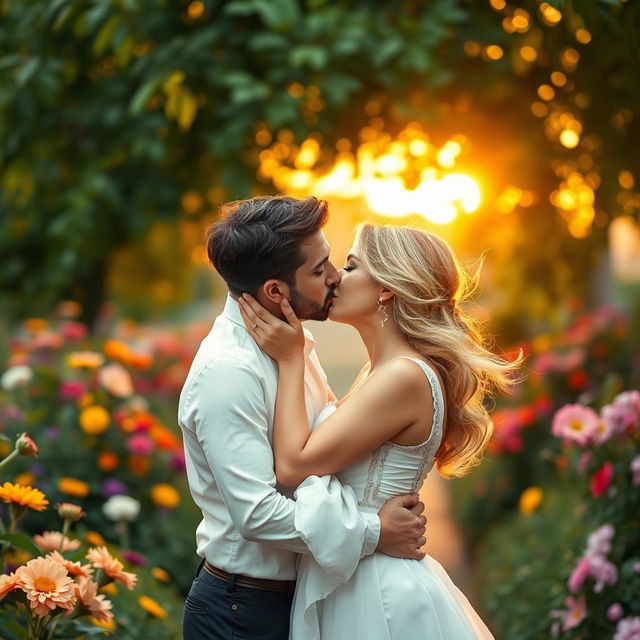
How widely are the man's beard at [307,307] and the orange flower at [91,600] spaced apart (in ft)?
2.87

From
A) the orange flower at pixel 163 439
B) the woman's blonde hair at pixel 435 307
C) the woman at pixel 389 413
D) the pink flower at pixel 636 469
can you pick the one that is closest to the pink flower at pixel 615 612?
the pink flower at pixel 636 469

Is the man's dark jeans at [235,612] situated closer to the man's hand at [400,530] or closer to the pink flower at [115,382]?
the man's hand at [400,530]

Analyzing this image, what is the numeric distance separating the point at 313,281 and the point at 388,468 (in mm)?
539

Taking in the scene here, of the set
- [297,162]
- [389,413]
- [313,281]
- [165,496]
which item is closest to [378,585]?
[389,413]

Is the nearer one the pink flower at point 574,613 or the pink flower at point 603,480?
the pink flower at point 574,613

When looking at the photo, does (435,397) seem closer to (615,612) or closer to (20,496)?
(20,496)

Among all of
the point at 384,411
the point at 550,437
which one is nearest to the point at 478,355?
the point at 384,411

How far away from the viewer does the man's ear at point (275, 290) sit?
253cm

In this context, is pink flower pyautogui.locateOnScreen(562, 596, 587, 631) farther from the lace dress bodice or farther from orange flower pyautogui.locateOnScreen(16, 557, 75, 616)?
orange flower pyautogui.locateOnScreen(16, 557, 75, 616)

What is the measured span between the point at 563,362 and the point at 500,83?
104 inches

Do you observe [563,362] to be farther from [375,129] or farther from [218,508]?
[218,508]

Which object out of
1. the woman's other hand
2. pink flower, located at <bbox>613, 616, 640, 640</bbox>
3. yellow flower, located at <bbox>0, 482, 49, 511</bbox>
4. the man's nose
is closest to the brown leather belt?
yellow flower, located at <bbox>0, 482, 49, 511</bbox>

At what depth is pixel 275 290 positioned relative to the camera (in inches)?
100

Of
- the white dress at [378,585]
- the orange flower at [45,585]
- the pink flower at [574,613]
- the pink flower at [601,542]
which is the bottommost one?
the pink flower at [574,613]
